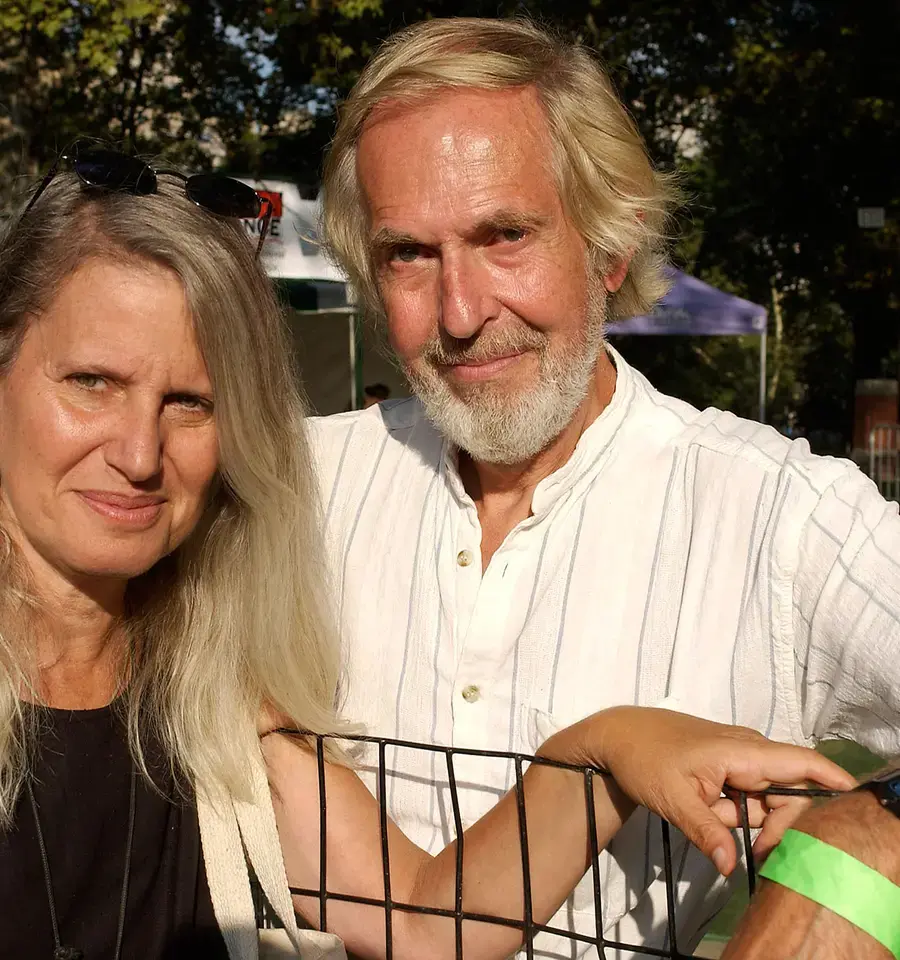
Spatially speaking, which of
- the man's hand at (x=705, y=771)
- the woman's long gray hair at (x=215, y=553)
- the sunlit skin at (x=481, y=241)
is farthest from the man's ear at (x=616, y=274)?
the man's hand at (x=705, y=771)

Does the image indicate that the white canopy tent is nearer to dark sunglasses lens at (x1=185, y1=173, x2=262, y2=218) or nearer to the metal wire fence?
dark sunglasses lens at (x1=185, y1=173, x2=262, y2=218)

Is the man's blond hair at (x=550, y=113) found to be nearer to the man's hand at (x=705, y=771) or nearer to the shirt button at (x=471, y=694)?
the shirt button at (x=471, y=694)

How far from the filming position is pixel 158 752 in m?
2.07

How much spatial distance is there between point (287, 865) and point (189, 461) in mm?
762

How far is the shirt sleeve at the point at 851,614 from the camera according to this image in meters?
1.79

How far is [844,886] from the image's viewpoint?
1207 millimetres

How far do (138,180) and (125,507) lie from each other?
23.5 inches

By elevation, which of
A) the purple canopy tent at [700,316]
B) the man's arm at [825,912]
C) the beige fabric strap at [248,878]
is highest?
the man's arm at [825,912]

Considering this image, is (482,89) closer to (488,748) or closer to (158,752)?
(488,748)

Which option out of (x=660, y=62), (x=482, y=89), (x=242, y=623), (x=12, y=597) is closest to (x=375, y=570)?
(x=242, y=623)

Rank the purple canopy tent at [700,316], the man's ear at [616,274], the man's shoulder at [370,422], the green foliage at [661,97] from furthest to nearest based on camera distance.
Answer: the purple canopy tent at [700,316] → the green foliage at [661,97] → the man's shoulder at [370,422] → the man's ear at [616,274]

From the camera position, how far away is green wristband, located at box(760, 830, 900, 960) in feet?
3.91

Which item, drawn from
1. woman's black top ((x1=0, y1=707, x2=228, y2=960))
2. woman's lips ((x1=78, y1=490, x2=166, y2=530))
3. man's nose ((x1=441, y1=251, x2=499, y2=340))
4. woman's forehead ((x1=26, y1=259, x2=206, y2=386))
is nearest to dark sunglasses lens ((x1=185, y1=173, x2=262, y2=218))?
woman's forehead ((x1=26, y1=259, x2=206, y2=386))

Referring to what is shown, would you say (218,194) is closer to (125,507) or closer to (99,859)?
(125,507)
